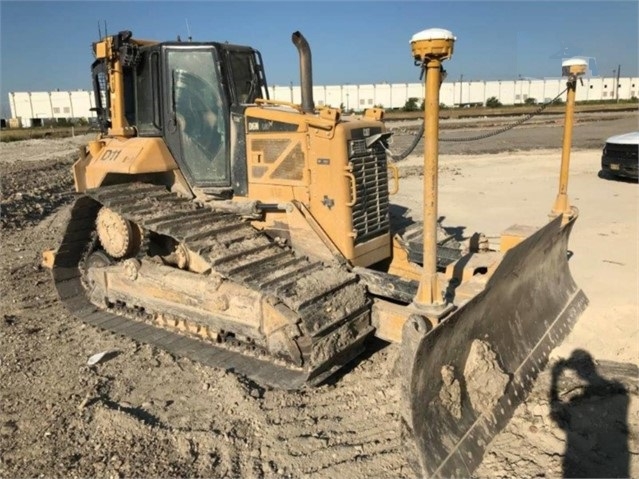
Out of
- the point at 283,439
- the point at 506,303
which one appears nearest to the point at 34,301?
the point at 283,439

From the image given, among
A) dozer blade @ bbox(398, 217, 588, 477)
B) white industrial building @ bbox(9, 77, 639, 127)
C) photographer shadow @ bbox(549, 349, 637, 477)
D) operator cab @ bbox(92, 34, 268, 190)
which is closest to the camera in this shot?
dozer blade @ bbox(398, 217, 588, 477)

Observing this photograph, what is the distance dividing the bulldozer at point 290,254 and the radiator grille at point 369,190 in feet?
0.06

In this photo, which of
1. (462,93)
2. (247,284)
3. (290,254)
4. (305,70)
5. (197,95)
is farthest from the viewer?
(462,93)

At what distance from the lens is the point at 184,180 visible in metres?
5.49

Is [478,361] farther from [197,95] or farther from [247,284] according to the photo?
[197,95]

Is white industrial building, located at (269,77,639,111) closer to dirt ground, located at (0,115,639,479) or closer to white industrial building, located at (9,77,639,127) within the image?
white industrial building, located at (9,77,639,127)

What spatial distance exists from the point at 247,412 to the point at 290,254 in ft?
4.49

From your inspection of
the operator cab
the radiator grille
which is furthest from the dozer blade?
the operator cab

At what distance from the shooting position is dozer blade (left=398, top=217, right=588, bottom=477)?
3.29m

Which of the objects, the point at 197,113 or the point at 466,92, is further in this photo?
the point at 466,92

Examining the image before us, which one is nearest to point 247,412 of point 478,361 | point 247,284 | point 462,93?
point 247,284

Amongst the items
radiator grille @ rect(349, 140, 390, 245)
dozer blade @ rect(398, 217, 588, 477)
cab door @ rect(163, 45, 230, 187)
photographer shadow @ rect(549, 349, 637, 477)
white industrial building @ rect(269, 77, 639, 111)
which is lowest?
photographer shadow @ rect(549, 349, 637, 477)

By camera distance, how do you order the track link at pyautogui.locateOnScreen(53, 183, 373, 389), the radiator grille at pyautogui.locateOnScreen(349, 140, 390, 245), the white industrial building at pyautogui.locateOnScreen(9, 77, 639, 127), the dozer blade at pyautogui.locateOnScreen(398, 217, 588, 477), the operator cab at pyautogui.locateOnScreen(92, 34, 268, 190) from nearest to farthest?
the dozer blade at pyautogui.locateOnScreen(398, 217, 588, 477) → the track link at pyautogui.locateOnScreen(53, 183, 373, 389) → the radiator grille at pyautogui.locateOnScreen(349, 140, 390, 245) → the operator cab at pyautogui.locateOnScreen(92, 34, 268, 190) → the white industrial building at pyautogui.locateOnScreen(9, 77, 639, 127)

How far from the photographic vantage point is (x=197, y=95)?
5254 millimetres
